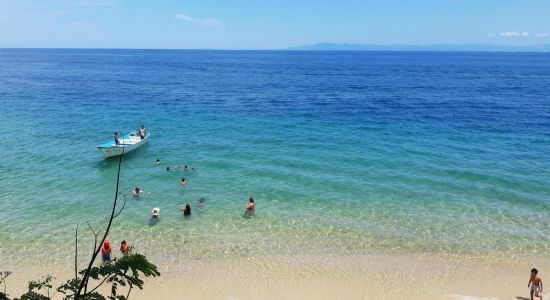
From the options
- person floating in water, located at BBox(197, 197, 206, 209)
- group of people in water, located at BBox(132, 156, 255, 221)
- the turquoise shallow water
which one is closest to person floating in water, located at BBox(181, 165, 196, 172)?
the turquoise shallow water

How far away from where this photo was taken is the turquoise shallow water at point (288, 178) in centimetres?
2178

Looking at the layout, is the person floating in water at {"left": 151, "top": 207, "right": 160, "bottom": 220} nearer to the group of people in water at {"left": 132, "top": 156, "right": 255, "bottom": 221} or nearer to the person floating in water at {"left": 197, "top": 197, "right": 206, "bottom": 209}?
the group of people in water at {"left": 132, "top": 156, "right": 255, "bottom": 221}

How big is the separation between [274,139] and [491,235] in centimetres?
2217

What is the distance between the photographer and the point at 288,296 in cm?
1722

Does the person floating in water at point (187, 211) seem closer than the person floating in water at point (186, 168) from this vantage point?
Yes

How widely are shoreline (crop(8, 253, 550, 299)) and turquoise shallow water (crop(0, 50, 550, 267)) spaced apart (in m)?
0.90

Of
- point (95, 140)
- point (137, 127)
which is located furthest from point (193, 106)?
point (95, 140)

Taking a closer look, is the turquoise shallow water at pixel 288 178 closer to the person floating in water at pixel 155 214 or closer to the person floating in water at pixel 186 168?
the person floating in water at pixel 155 214

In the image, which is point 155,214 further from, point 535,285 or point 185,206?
point 535,285

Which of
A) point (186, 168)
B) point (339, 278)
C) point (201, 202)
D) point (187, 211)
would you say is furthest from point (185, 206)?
point (339, 278)

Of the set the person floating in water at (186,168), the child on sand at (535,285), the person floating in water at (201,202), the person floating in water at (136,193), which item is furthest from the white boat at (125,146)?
the child on sand at (535,285)

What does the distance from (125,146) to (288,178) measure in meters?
13.8

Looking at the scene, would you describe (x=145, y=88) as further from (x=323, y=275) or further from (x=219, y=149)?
(x=323, y=275)

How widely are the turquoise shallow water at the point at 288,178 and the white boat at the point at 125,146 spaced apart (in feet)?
3.02
